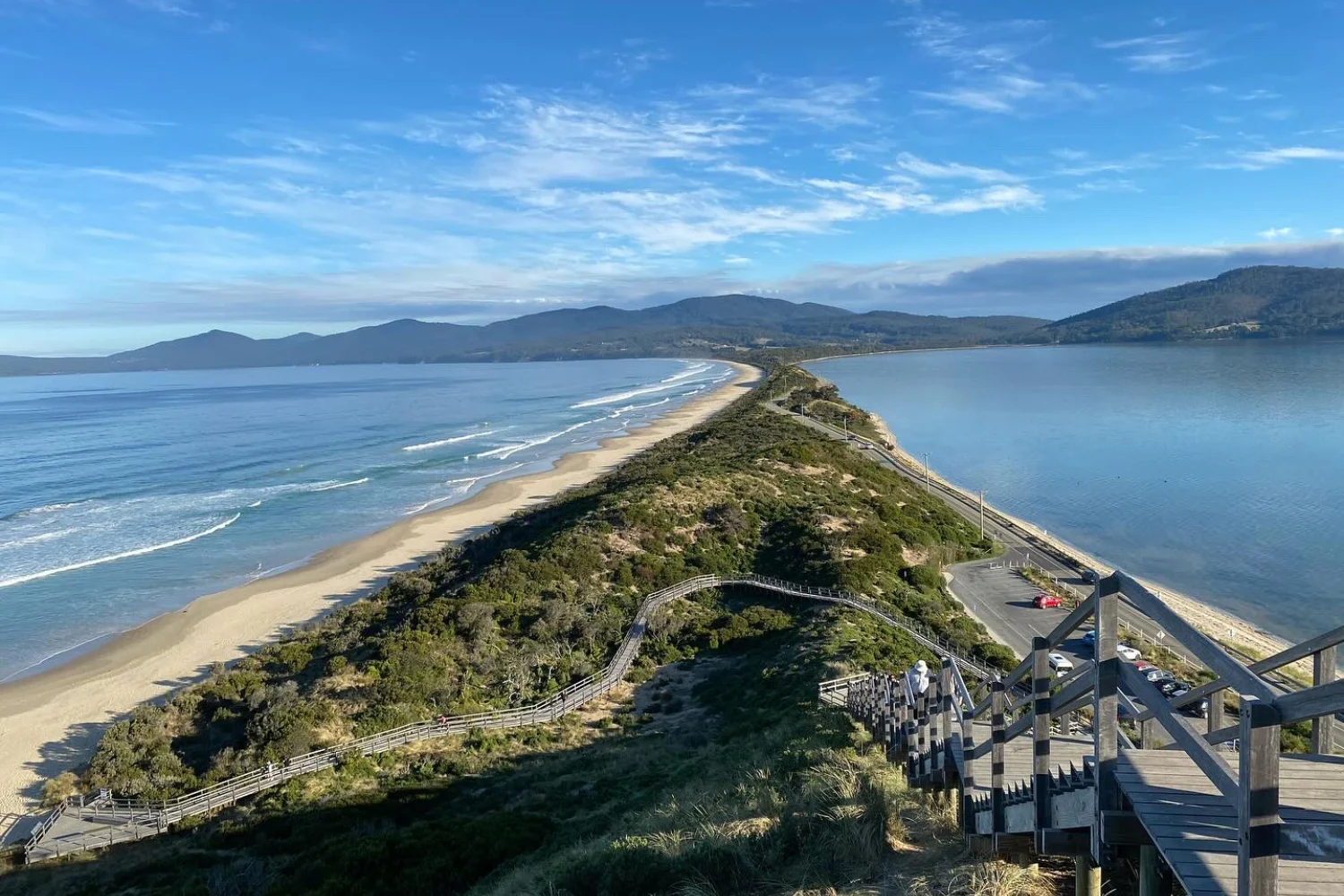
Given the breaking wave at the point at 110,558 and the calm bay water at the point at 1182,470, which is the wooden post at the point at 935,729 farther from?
the breaking wave at the point at 110,558

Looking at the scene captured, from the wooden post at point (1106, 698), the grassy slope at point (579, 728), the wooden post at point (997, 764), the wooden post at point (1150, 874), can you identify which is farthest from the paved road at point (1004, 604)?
the wooden post at point (1106, 698)

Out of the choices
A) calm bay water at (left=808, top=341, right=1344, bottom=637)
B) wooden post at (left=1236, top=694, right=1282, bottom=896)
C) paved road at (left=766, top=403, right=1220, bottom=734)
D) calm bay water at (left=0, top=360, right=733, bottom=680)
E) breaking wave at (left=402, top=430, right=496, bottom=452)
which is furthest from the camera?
breaking wave at (left=402, top=430, right=496, bottom=452)

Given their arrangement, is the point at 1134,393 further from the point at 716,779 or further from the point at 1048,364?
the point at 716,779

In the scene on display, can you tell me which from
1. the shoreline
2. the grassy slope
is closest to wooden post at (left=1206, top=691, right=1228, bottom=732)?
the grassy slope

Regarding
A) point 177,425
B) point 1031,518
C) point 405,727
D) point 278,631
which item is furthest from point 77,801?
point 177,425

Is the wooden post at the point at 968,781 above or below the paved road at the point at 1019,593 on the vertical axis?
above

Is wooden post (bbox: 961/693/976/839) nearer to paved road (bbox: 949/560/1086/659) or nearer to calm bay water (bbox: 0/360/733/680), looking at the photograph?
paved road (bbox: 949/560/1086/659)
